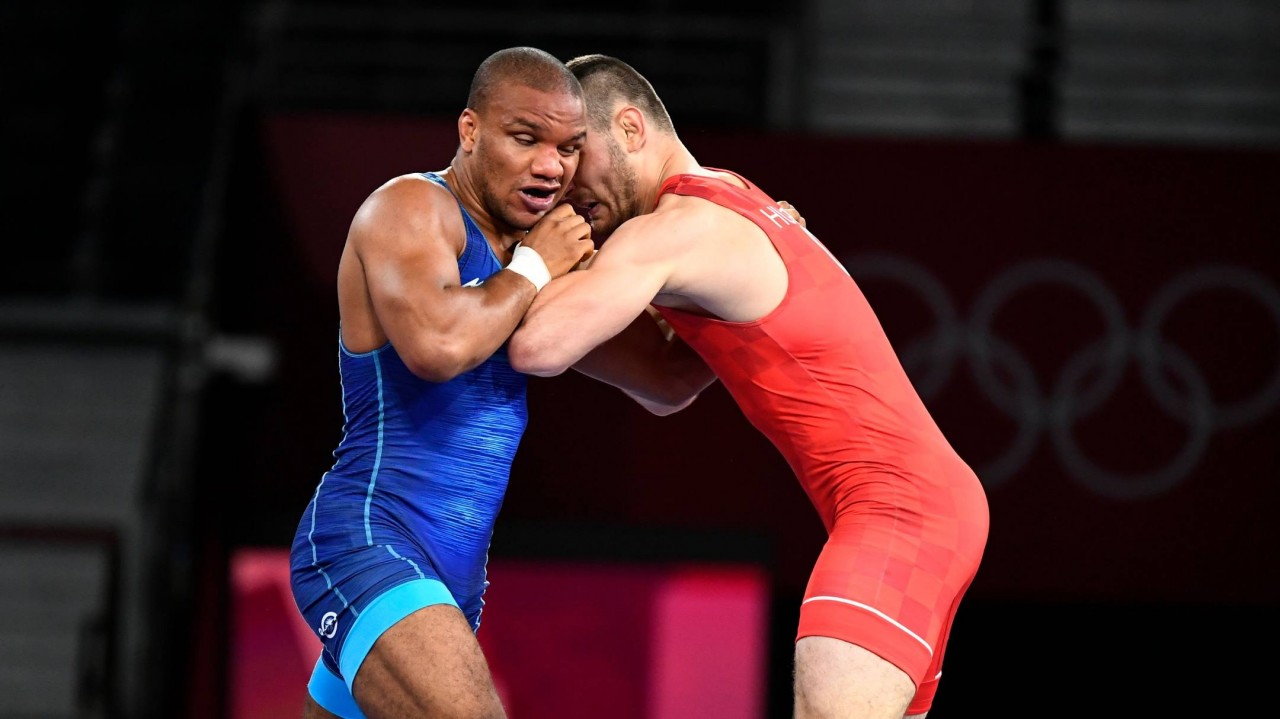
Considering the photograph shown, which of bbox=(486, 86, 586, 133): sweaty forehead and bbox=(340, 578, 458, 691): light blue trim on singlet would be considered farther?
bbox=(486, 86, 586, 133): sweaty forehead

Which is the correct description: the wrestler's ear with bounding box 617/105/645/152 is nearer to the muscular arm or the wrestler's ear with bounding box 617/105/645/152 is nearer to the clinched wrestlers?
the clinched wrestlers

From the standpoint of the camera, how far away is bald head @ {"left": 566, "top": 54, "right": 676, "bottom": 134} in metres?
4.21

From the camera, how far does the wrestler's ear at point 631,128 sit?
4211mm

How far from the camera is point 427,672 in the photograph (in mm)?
3498

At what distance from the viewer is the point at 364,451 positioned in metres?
3.94

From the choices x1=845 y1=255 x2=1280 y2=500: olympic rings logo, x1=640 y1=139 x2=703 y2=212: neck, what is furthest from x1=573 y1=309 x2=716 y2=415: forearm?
x1=845 y1=255 x2=1280 y2=500: olympic rings logo

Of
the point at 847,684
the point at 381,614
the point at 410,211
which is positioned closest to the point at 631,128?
the point at 410,211

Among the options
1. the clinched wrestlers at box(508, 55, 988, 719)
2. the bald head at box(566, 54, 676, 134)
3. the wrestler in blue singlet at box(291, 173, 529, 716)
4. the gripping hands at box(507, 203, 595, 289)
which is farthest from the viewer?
the bald head at box(566, 54, 676, 134)

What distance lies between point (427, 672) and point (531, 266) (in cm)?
105

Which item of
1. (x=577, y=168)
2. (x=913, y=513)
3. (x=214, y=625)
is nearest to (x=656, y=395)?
(x=577, y=168)

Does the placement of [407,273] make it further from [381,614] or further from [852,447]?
[852,447]

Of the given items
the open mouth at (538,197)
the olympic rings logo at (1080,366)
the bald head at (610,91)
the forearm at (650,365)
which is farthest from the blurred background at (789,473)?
the open mouth at (538,197)

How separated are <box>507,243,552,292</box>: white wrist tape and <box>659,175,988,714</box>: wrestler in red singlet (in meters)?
0.38

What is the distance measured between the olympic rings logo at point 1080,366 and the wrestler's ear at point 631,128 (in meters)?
3.65
